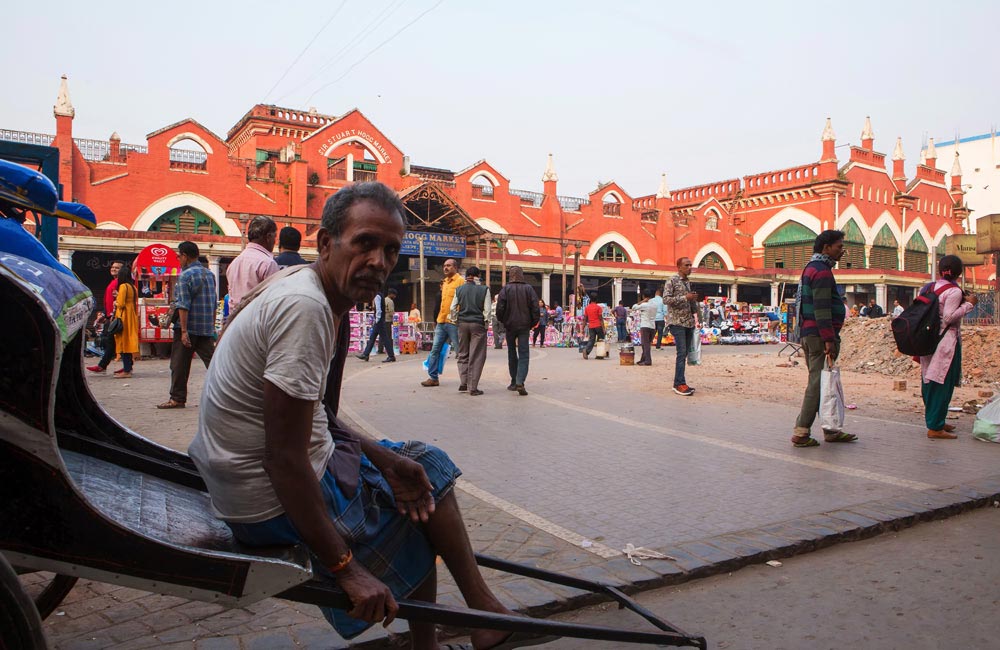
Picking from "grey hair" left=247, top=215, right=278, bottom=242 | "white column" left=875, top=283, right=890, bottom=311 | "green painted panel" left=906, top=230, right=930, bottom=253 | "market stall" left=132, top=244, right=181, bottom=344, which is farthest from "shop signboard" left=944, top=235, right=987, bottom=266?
"green painted panel" left=906, top=230, right=930, bottom=253

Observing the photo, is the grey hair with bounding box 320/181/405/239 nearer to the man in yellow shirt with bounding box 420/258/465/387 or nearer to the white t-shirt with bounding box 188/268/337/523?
the white t-shirt with bounding box 188/268/337/523

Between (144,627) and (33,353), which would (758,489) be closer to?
(144,627)

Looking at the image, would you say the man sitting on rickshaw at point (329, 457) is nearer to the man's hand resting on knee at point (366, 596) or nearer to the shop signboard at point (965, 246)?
the man's hand resting on knee at point (366, 596)

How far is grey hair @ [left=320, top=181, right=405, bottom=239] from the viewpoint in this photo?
2109 mm

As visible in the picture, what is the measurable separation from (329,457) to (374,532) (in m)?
0.26

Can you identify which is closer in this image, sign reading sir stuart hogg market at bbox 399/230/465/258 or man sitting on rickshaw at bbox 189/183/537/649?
man sitting on rickshaw at bbox 189/183/537/649

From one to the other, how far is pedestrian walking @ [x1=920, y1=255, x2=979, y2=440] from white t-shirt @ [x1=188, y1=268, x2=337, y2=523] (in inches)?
255

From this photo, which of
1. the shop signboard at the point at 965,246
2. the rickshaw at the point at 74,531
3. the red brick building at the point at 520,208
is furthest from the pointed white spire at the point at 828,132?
the rickshaw at the point at 74,531

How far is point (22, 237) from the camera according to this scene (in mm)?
2445

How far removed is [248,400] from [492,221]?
30145 mm

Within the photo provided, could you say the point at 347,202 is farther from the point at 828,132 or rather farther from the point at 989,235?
the point at 828,132

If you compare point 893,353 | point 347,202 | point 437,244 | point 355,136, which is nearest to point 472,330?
point 347,202

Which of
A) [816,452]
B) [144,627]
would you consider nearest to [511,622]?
[144,627]

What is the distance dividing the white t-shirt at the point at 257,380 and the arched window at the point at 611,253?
33.2 metres
